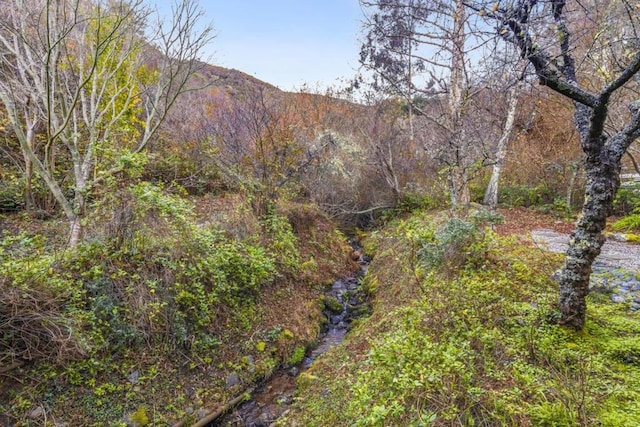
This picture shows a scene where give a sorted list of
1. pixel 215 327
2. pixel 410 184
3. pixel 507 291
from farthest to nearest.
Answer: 1. pixel 410 184
2. pixel 215 327
3. pixel 507 291

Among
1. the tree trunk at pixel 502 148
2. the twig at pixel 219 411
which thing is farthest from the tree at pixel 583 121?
the tree trunk at pixel 502 148

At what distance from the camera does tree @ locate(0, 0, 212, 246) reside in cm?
438

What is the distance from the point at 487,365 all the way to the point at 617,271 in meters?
3.66

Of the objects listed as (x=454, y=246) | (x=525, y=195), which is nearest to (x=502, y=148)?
(x=525, y=195)

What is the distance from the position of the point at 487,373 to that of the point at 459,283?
6.00 ft

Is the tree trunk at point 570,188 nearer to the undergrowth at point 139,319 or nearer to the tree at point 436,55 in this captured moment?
the tree at point 436,55

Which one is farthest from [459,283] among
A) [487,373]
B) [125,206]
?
[125,206]

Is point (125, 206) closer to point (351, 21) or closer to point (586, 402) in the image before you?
point (586, 402)

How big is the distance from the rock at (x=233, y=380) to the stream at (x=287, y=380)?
29 cm

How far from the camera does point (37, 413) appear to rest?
318cm

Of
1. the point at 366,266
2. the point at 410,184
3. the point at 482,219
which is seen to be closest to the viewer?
the point at 482,219

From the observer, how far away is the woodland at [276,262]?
257 cm

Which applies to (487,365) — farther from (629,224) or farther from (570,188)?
(570,188)

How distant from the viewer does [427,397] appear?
96.0 inches
